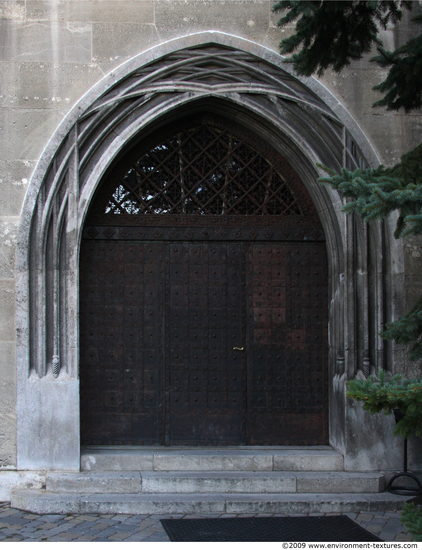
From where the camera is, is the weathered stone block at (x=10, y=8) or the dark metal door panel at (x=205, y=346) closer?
the weathered stone block at (x=10, y=8)

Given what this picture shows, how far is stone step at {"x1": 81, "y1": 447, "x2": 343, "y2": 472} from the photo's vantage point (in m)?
5.72

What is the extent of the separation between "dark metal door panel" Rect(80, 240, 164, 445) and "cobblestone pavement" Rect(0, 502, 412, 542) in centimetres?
111

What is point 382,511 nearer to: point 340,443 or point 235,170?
point 340,443

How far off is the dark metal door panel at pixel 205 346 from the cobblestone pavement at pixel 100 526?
1.17 m

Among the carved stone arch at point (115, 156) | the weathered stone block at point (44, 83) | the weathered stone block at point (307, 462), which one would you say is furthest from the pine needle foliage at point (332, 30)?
the weathered stone block at point (307, 462)

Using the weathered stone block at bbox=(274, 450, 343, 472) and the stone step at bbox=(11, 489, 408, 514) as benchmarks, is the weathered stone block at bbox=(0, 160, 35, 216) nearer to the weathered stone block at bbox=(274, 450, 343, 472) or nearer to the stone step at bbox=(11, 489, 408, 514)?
the stone step at bbox=(11, 489, 408, 514)

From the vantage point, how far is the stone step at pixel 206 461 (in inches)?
225

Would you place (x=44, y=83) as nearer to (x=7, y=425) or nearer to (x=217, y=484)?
(x=7, y=425)

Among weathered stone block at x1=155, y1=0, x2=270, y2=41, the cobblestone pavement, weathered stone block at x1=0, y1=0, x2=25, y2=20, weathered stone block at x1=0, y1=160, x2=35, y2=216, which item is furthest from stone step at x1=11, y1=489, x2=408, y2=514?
weathered stone block at x1=0, y1=0, x2=25, y2=20

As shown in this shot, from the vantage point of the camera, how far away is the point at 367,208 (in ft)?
11.0

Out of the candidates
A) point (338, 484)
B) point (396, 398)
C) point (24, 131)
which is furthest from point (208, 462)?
point (24, 131)

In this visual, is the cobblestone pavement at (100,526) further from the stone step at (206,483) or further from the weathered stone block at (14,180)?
the weathered stone block at (14,180)

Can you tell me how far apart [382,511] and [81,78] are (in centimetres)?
484

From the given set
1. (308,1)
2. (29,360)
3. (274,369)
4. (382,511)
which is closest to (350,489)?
(382,511)
